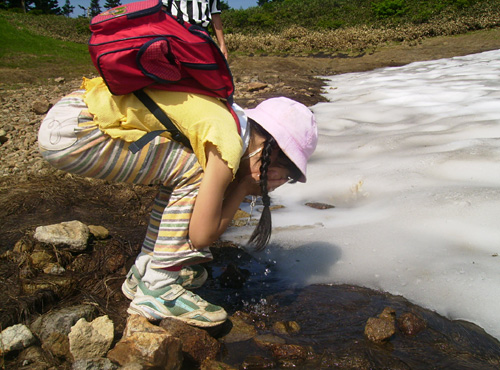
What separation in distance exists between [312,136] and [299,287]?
0.73 m

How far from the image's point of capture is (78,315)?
1607mm

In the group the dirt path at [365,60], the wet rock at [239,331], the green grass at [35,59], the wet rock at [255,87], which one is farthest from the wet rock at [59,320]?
the green grass at [35,59]

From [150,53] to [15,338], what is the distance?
101 cm

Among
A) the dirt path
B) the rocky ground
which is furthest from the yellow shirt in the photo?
the dirt path

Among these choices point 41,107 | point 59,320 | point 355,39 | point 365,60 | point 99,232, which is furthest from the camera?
point 355,39

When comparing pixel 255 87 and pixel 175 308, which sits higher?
pixel 255 87

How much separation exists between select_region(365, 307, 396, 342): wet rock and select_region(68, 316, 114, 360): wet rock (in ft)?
2.95

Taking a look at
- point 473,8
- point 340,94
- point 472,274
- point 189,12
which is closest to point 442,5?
point 473,8

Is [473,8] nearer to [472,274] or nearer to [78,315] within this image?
[472,274]

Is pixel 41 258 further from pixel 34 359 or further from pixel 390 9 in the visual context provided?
pixel 390 9

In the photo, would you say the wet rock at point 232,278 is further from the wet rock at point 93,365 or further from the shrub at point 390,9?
the shrub at point 390,9

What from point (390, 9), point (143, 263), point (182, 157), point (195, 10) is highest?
point (390, 9)

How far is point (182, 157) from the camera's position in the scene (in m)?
1.58

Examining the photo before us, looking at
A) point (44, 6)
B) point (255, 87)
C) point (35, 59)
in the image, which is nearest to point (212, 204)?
point (255, 87)
